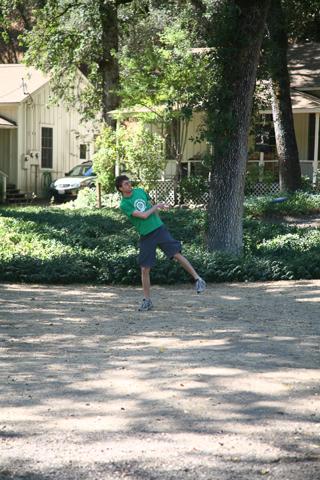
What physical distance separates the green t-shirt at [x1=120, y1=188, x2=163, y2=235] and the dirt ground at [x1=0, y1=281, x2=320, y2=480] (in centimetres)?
106

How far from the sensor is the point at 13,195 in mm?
22672

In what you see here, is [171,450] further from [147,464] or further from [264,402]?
[264,402]

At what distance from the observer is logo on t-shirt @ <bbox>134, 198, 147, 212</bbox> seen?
20.4ft

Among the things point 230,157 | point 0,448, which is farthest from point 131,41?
point 0,448

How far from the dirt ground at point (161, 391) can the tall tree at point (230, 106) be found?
2.86 metres

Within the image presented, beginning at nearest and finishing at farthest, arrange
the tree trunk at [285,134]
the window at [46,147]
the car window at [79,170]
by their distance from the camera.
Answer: the tree trunk at [285,134]
the car window at [79,170]
the window at [46,147]

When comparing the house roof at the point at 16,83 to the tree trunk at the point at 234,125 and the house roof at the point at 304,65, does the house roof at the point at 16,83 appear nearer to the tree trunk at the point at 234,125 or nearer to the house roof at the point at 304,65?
the house roof at the point at 304,65

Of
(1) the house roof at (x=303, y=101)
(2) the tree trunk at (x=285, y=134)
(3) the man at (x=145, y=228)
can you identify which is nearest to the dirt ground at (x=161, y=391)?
(3) the man at (x=145, y=228)

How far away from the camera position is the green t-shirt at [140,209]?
623 centimetres

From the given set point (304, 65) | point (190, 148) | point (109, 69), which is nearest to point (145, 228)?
point (109, 69)

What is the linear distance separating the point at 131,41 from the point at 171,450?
26256 mm

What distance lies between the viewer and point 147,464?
2.81 meters

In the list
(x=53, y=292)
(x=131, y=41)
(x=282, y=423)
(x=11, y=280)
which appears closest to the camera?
(x=282, y=423)

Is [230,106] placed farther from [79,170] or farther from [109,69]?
[79,170]
